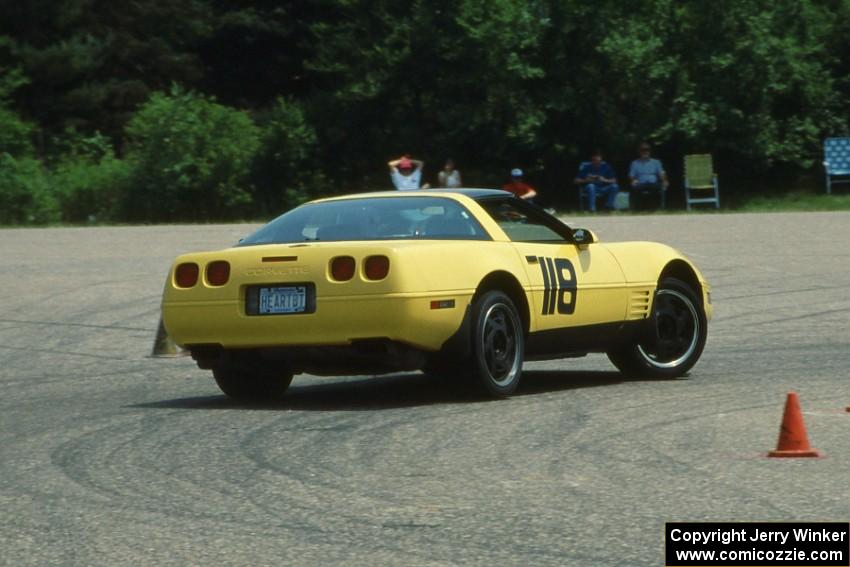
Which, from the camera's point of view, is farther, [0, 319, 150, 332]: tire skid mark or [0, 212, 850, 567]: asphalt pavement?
[0, 319, 150, 332]: tire skid mark

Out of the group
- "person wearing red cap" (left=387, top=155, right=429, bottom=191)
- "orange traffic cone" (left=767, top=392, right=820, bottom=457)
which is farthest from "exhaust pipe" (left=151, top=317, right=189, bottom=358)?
"person wearing red cap" (left=387, top=155, right=429, bottom=191)

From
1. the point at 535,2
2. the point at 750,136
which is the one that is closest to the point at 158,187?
the point at 535,2

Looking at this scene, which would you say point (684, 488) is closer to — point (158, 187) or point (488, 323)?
point (488, 323)

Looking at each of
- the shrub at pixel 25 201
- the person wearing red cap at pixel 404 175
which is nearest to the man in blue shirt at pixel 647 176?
the person wearing red cap at pixel 404 175

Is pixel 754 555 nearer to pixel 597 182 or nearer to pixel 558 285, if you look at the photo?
pixel 558 285

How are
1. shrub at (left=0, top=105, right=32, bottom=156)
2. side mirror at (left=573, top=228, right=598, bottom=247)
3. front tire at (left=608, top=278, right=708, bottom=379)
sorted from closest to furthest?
side mirror at (left=573, top=228, right=598, bottom=247) → front tire at (left=608, top=278, right=708, bottom=379) → shrub at (left=0, top=105, right=32, bottom=156)

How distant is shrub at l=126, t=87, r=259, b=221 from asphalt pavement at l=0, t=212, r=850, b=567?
31.4 meters

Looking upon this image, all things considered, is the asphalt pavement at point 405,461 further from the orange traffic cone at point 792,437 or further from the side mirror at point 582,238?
the side mirror at point 582,238

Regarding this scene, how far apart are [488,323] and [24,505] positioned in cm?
391

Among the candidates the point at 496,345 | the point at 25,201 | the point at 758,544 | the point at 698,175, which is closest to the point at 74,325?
the point at 496,345

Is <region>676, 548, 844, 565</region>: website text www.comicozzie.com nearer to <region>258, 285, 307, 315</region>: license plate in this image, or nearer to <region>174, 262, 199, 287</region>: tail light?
<region>258, 285, 307, 315</region>: license plate

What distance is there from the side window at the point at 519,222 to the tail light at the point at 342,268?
144 cm

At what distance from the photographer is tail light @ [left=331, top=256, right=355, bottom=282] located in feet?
33.2

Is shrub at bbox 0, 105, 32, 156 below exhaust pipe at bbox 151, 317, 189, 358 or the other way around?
the other way around
